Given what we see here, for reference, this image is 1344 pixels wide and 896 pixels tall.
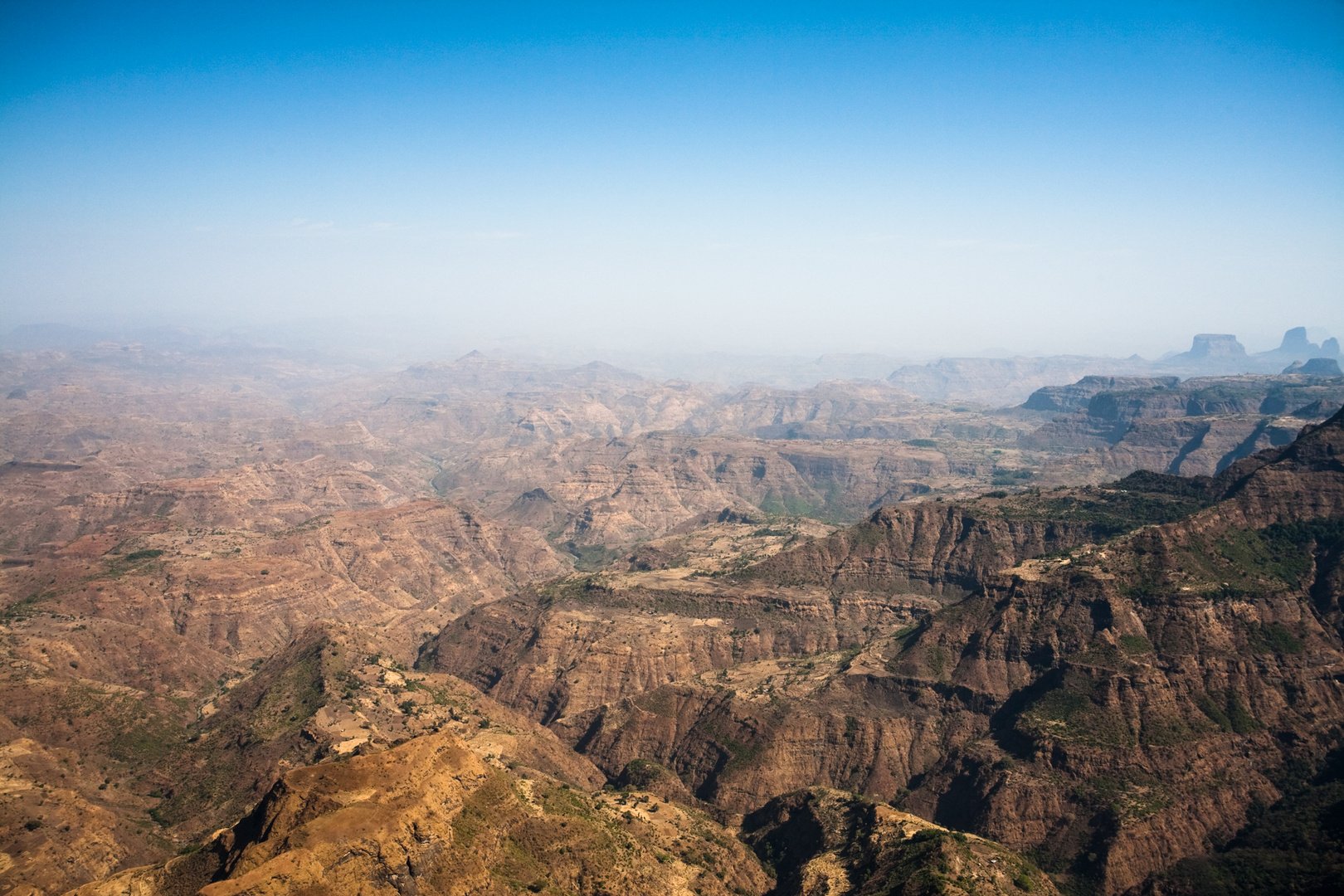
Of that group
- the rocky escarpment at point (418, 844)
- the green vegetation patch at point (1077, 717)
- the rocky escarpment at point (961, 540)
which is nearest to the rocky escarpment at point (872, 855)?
the rocky escarpment at point (418, 844)

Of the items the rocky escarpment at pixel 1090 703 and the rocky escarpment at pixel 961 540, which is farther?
the rocky escarpment at pixel 961 540

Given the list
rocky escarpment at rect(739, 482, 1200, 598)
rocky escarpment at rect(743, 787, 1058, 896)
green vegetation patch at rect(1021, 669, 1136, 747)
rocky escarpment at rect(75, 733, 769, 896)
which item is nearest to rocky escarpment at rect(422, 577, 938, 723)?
rocky escarpment at rect(739, 482, 1200, 598)

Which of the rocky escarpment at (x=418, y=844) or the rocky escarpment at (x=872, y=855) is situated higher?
the rocky escarpment at (x=418, y=844)

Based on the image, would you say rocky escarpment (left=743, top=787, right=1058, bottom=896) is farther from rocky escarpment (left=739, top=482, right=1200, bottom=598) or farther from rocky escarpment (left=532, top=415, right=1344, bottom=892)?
rocky escarpment (left=739, top=482, right=1200, bottom=598)

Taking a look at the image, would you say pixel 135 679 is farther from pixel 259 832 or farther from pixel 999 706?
pixel 999 706

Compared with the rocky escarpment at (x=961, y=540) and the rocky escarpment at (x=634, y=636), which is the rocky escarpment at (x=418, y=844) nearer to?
the rocky escarpment at (x=634, y=636)

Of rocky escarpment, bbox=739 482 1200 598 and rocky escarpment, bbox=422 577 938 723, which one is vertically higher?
rocky escarpment, bbox=739 482 1200 598

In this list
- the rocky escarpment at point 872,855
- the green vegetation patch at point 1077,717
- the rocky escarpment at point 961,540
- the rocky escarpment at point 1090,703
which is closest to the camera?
the rocky escarpment at point 872,855

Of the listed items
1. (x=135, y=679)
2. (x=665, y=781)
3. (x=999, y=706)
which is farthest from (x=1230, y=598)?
(x=135, y=679)

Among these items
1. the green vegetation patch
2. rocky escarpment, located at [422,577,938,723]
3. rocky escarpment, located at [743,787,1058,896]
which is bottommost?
rocky escarpment, located at [422,577,938,723]

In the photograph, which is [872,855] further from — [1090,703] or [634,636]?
[634,636]

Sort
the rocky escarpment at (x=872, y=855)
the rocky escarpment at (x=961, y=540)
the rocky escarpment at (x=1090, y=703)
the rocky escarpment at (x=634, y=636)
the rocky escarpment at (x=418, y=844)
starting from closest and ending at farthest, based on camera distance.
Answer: the rocky escarpment at (x=418, y=844) < the rocky escarpment at (x=872, y=855) < the rocky escarpment at (x=1090, y=703) < the rocky escarpment at (x=634, y=636) < the rocky escarpment at (x=961, y=540)

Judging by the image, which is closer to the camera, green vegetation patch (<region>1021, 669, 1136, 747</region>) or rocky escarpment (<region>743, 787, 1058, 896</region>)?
rocky escarpment (<region>743, 787, 1058, 896</region>)
